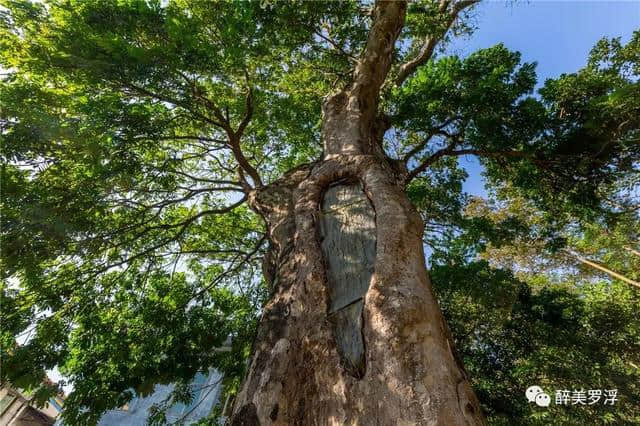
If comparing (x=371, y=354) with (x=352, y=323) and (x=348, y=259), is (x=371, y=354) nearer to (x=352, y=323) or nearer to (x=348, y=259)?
(x=352, y=323)

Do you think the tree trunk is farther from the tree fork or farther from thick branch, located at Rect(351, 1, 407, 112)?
thick branch, located at Rect(351, 1, 407, 112)

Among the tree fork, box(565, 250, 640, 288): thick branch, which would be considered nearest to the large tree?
the tree fork

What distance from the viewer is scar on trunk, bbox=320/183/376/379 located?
5.28 ft

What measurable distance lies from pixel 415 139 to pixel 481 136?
2024 millimetres

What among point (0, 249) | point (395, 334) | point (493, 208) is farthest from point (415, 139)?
point (0, 249)

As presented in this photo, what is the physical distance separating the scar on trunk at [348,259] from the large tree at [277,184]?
0.05 feet

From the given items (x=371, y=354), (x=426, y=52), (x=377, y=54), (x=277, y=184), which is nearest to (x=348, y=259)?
(x=371, y=354)

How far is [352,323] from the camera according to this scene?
1699mm

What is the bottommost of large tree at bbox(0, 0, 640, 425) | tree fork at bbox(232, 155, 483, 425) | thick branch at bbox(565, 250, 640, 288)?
tree fork at bbox(232, 155, 483, 425)

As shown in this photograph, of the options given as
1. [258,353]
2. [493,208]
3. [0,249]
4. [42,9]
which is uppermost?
[493,208]

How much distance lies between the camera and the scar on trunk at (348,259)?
1.61m

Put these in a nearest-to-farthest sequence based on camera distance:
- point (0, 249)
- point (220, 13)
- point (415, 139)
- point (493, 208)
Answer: point (0, 249) → point (220, 13) → point (415, 139) → point (493, 208)

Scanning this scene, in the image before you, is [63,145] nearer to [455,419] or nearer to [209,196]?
[209,196]

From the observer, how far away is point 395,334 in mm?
1446
